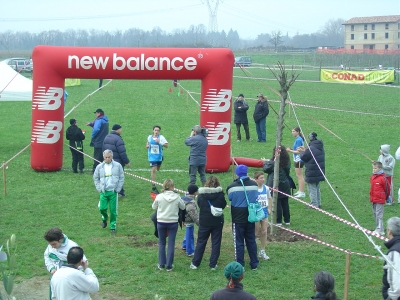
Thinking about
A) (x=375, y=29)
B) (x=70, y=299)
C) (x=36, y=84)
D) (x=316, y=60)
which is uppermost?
(x=375, y=29)

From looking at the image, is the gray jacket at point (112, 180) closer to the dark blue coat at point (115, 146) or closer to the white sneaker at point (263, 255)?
the dark blue coat at point (115, 146)

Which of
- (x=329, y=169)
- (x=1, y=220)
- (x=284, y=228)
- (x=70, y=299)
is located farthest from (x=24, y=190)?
(x=70, y=299)

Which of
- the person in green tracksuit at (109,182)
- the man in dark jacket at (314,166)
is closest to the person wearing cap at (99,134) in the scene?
the person in green tracksuit at (109,182)

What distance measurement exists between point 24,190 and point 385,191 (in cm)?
772

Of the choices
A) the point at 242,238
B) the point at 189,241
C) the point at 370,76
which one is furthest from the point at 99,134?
the point at 370,76

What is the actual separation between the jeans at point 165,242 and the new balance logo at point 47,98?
6.99 metres

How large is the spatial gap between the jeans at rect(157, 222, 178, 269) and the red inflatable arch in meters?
6.24

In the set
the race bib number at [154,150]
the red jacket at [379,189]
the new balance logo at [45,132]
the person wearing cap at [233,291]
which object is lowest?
the person wearing cap at [233,291]

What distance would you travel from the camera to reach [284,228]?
1022 centimetres

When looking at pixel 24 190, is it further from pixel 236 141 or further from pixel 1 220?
pixel 236 141

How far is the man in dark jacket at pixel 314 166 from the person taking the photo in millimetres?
11664

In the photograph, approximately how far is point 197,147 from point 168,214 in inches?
181

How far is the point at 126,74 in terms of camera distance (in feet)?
47.6

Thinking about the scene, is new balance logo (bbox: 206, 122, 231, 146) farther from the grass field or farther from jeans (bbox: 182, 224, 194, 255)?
jeans (bbox: 182, 224, 194, 255)
